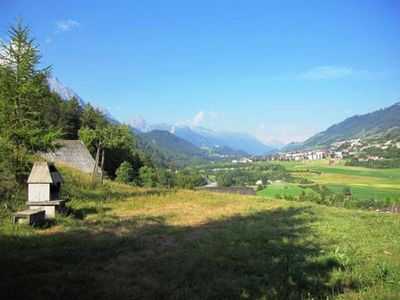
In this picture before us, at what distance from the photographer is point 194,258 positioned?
1031 cm

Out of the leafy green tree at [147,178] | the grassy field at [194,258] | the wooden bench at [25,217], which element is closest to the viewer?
the grassy field at [194,258]

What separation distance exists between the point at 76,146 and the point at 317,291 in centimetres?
4524

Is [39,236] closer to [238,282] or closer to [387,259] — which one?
[238,282]

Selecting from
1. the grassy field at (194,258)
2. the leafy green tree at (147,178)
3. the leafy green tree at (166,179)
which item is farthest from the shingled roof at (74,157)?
the leafy green tree at (166,179)

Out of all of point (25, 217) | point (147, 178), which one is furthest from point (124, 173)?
point (25, 217)

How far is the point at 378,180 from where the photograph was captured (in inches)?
3912

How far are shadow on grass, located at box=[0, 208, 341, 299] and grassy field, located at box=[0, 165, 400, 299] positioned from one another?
0.02m

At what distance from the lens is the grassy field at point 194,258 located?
7.82m

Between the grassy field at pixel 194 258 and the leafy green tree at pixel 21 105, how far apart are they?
386cm

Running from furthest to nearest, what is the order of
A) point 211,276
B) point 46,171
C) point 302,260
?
point 46,171, point 302,260, point 211,276

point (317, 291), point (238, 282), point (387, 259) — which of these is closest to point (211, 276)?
point (238, 282)

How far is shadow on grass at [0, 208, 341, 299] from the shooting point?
7.71 m

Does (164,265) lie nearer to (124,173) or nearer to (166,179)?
(124,173)

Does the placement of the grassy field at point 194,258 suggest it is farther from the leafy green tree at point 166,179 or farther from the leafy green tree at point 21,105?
→ the leafy green tree at point 166,179
